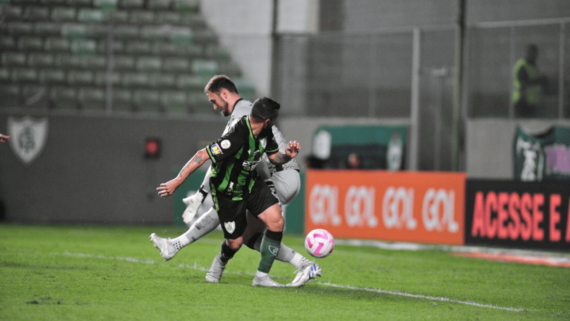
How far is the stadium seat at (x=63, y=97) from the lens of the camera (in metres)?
19.5

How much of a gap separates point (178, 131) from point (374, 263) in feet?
32.1

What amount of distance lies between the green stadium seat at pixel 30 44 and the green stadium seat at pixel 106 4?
1889mm

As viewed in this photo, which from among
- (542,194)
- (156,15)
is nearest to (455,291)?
(542,194)

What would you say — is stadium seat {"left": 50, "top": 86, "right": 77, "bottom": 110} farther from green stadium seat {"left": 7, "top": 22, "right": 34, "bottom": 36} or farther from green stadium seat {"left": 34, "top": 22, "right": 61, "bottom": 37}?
green stadium seat {"left": 7, "top": 22, "right": 34, "bottom": 36}

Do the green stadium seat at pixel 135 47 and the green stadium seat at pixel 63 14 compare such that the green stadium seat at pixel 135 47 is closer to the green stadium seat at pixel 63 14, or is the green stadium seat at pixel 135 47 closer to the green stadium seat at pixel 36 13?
the green stadium seat at pixel 63 14

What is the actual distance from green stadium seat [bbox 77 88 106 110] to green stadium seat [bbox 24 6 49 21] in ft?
6.60

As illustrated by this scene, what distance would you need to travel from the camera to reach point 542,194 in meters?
13.0

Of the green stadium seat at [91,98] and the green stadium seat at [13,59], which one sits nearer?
the green stadium seat at [13,59]

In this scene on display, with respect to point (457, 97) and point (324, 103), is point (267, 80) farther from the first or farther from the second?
point (457, 97)

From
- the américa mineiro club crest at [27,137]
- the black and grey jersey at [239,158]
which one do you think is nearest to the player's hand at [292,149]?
the black and grey jersey at [239,158]

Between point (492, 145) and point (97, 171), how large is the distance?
8600mm

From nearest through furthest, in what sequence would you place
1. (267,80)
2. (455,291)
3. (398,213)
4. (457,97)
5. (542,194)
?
(455,291), (542,194), (398,213), (457,97), (267,80)

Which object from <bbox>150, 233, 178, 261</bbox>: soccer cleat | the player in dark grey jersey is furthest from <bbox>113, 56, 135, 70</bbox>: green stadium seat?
<bbox>150, 233, 178, 261</bbox>: soccer cleat

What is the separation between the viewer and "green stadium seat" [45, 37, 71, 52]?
19969mm
